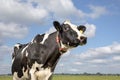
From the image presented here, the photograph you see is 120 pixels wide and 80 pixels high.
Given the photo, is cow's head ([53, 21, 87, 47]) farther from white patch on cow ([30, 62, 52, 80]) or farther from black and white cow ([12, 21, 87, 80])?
white patch on cow ([30, 62, 52, 80])

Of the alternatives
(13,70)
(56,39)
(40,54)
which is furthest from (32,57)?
(13,70)

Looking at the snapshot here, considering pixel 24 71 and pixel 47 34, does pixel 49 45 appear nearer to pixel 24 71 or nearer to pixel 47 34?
pixel 47 34

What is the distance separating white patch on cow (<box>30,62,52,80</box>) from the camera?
12.6 metres

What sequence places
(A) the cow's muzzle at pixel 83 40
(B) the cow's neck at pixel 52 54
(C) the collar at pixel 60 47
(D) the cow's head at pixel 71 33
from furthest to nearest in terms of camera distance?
(B) the cow's neck at pixel 52 54 → (C) the collar at pixel 60 47 → (D) the cow's head at pixel 71 33 → (A) the cow's muzzle at pixel 83 40

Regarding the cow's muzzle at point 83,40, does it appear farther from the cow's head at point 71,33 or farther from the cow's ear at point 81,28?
the cow's ear at point 81,28

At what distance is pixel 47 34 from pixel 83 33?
2253 millimetres

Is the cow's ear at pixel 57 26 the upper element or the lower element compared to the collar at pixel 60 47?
upper

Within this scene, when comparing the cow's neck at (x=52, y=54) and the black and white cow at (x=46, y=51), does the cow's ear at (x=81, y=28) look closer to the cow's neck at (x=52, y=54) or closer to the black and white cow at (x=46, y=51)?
the black and white cow at (x=46, y=51)

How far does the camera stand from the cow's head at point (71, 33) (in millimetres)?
11106

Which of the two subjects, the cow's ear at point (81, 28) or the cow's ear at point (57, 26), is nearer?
the cow's ear at point (81, 28)

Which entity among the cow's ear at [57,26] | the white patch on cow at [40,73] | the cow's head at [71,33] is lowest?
the white patch on cow at [40,73]

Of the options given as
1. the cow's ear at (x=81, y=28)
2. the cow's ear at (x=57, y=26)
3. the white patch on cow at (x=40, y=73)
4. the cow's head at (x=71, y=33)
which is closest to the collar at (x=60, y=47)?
the cow's head at (x=71, y=33)

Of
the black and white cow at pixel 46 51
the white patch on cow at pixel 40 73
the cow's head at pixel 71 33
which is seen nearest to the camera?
the cow's head at pixel 71 33

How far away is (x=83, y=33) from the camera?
1173cm
